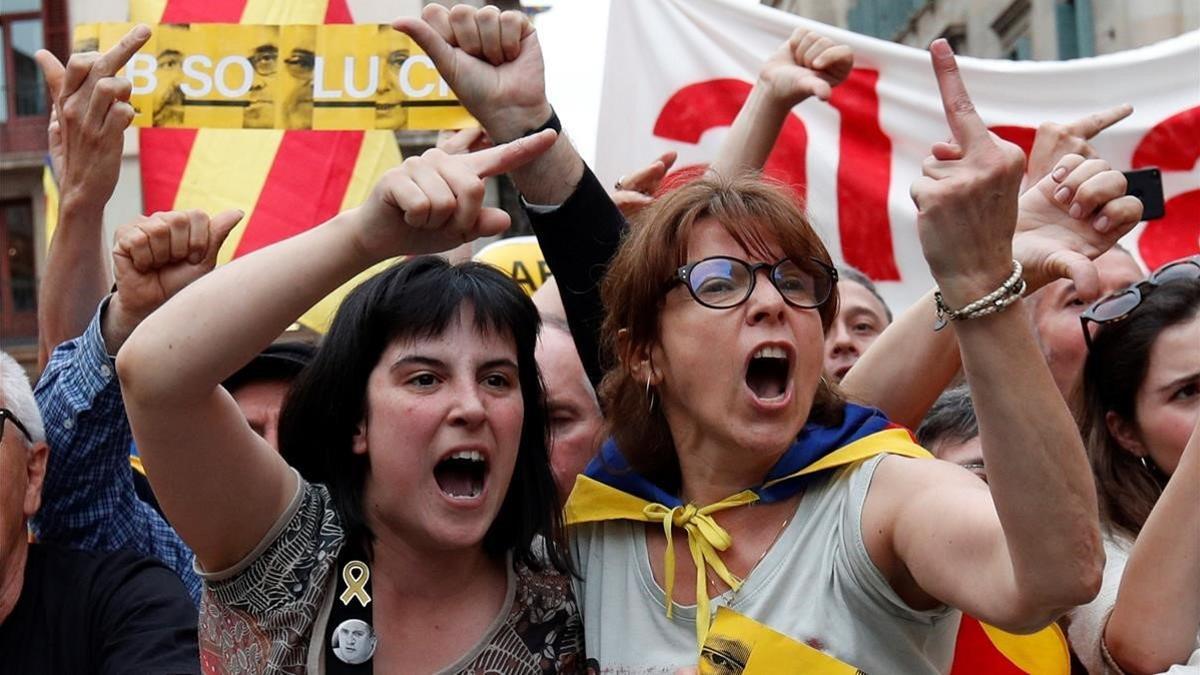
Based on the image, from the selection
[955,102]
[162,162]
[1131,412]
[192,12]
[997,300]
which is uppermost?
[955,102]

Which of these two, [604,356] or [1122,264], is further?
[1122,264]

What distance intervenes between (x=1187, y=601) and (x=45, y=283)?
2.39 meters

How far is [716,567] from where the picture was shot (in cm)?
242

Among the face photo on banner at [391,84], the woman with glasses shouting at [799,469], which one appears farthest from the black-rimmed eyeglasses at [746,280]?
Result: the face photo on banner at [391,84]

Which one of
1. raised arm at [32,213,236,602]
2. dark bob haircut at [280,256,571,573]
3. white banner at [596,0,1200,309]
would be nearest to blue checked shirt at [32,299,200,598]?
raised arm at [32,213,236,602]

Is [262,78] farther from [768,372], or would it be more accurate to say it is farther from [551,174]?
[768,372]

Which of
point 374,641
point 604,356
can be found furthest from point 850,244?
point 374,641

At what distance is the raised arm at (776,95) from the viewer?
12.2 ft

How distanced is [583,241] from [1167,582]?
1218mm

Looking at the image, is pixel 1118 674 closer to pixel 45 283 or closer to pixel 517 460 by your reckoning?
pixel 517 460

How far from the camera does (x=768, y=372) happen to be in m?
2.58

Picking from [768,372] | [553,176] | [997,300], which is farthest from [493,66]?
[997,300]

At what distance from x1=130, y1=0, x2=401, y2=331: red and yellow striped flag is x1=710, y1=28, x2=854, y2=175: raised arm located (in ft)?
6.44

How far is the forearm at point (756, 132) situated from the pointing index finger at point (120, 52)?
4.26 ft
